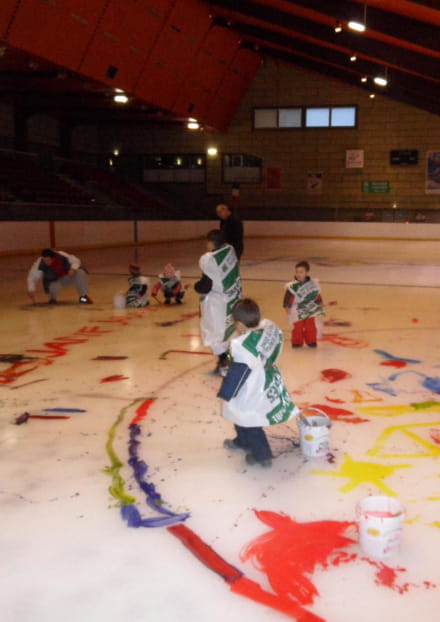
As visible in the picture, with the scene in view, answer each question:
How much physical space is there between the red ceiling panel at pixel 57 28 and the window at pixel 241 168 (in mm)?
14213

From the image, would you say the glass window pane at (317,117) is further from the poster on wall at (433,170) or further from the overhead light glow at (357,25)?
the overhead light glow at (357,25)

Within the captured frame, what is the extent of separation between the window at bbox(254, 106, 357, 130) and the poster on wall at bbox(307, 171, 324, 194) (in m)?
2.13

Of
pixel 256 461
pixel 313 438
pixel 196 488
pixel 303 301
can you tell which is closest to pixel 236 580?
pixel 196 488

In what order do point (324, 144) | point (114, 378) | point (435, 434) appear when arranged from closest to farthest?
point (435, 434) < point (114, 378) < point (324, 144)

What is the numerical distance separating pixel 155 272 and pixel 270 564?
10.7 metres

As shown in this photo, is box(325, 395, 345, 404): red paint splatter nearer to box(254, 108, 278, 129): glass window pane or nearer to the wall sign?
the wall sign

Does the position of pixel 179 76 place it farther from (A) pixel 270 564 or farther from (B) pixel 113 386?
(A) pixel 270 564

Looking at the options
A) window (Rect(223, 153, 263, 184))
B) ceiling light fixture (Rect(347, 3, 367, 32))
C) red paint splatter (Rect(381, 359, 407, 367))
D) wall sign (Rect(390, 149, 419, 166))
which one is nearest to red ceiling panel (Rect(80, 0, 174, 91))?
ceiling light fixture (Rect(347, 3, 367, 32))

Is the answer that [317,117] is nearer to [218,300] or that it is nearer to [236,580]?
[218,300]

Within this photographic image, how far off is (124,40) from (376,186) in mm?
14523

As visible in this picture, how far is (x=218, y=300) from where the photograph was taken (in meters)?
4.74

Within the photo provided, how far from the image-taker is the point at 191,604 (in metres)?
2.04

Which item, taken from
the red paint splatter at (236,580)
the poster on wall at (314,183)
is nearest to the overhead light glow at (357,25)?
the red paint splatter at (236,580)

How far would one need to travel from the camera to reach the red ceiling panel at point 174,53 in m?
17.0
